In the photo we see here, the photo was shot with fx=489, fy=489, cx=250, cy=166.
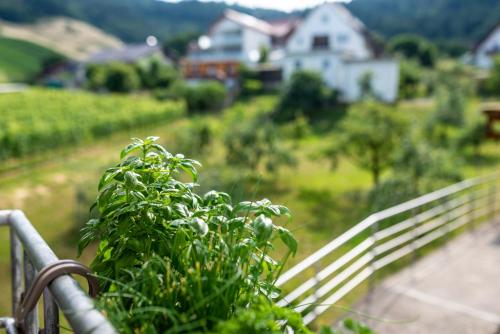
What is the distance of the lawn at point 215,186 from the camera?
385 inches

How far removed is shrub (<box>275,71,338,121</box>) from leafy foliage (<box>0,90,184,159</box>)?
6.08 meters

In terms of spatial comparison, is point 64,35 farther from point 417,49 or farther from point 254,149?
point 254,149

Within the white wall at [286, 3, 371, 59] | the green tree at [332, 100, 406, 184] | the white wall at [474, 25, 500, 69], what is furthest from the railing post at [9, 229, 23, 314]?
the white wall at [474, 25, 500, 69]

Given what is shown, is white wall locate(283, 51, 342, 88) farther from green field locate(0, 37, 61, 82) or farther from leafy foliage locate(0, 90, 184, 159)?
green field locate(0, 37, 61, 82)

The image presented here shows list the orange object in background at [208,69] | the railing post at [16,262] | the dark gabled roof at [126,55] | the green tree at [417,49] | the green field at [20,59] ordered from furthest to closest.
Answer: the green field at [20,59]
the dark gabled roof at [126,55]
the green tree at [417,49]
the orange object in background at [208,69]
the railing post at [16,262]

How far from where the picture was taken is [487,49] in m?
36.1

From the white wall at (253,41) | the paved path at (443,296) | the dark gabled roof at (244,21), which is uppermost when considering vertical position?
the dark gabled roof at (244,21)

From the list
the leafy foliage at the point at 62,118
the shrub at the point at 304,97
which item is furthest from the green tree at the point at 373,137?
the shrub at the point at 304,97

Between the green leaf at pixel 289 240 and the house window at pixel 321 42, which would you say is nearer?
the green leaf at pixel 289 240

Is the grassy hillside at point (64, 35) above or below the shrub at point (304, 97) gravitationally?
above

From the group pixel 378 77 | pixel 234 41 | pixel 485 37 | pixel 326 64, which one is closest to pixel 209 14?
pixel 234 41

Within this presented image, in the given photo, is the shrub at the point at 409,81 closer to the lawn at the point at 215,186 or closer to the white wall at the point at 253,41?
the lawn at the point at 215,186

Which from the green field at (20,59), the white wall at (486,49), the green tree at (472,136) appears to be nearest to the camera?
the green tree at (472,136)

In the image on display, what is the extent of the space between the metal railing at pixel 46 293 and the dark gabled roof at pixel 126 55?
40674 millimetres
